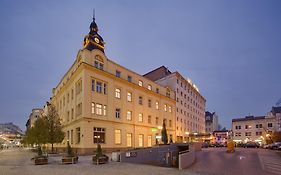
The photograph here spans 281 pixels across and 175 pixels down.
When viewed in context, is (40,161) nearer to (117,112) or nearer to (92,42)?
(117,112)

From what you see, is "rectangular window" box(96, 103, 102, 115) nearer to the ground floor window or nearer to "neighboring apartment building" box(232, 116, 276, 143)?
the ground floor window

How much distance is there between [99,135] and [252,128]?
76.6 m

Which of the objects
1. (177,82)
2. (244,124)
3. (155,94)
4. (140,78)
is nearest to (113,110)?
(140,78)

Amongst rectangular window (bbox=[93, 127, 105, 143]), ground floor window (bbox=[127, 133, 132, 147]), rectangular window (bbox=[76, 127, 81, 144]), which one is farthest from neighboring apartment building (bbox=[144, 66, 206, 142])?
rectangular window (bbox=[76, 127, 81, 144])

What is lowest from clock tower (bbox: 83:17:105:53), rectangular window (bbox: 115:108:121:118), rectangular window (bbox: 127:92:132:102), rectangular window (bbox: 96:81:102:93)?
rectangular window (bbox: 115:108:121:118)

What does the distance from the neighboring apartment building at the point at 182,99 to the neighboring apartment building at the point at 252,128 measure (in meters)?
23.4

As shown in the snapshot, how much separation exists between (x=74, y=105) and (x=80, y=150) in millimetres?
9099

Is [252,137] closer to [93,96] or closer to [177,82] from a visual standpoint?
[177,82]

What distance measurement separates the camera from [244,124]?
100125 mm

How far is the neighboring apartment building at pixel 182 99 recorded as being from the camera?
2665 inches

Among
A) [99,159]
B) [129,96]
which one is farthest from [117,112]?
[99,159]

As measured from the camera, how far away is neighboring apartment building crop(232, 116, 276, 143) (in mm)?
93500

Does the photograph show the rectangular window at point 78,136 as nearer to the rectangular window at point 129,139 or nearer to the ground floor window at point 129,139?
the rectangular window at point 129,139

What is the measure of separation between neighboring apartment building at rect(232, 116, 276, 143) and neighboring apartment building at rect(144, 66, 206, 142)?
2342 centimetres
